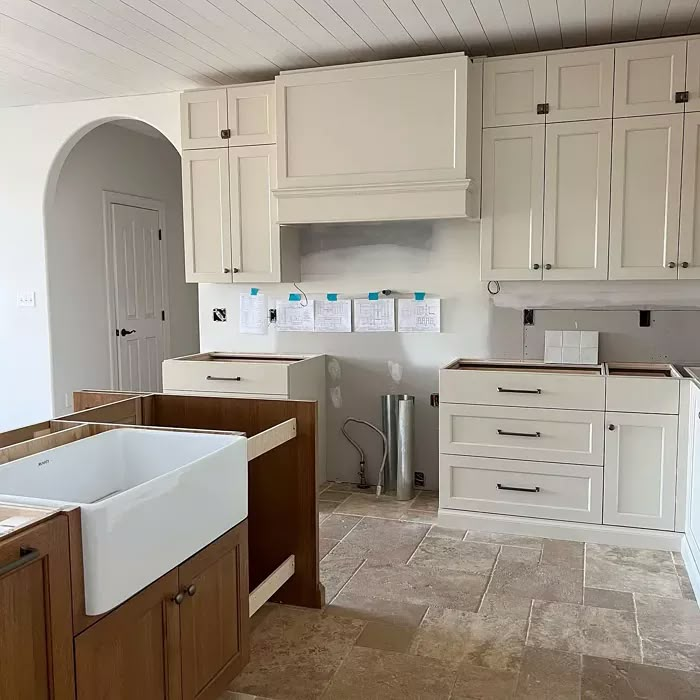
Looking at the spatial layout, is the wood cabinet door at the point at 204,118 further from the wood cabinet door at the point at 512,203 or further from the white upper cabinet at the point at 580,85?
the white upper cabinet at the point at 580,85

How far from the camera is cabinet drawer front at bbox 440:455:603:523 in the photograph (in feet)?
11.3

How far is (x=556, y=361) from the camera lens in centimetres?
389

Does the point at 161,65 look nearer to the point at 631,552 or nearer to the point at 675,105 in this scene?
the point at 675,105

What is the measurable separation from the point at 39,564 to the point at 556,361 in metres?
3.08

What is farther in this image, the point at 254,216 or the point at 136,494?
the point at 254,216

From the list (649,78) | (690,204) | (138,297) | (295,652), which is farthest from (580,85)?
(138,297)

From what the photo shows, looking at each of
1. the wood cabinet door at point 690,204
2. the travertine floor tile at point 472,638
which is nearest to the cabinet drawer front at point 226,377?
the travertine floor tile at point 472,638

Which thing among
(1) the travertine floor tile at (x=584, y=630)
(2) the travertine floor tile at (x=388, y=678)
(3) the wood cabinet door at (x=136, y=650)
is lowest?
(2) the travertine floor tile at (x=388, y=678)

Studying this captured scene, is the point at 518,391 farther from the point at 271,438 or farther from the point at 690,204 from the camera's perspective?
the point at 271,438

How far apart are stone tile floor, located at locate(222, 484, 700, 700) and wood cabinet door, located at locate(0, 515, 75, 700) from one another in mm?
945

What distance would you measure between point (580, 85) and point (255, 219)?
6.15ft

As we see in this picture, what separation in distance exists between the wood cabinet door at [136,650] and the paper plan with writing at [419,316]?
267cm

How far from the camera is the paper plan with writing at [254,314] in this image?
4488mm

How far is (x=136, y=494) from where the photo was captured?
1583mm
